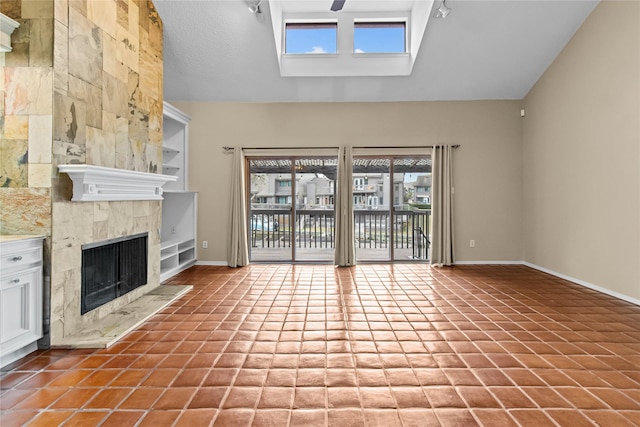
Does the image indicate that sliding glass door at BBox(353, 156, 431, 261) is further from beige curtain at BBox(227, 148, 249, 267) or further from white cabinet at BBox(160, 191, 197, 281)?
white cabinet at BBox(160, 191, 197, 281)

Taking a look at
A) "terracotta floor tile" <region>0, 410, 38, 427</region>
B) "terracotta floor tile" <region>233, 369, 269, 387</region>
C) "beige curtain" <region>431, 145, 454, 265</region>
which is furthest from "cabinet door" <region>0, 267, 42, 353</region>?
"beige curtain" <region>431, 145, 454, 265</region>

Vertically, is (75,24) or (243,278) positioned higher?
(75,24)

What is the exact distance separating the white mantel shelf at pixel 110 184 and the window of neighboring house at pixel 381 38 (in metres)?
3.56

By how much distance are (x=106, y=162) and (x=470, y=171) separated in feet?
17.3

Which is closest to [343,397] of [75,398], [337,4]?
[75,398]

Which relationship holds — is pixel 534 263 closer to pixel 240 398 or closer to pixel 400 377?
pixel 400 377

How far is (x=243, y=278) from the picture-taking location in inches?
173

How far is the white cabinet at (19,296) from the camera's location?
2023 millimetres

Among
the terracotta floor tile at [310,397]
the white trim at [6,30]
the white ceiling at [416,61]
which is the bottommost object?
the terracotta floor tile at [310,397]

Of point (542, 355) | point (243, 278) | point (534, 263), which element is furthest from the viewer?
point (534, 263)

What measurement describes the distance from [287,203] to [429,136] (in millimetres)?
2814

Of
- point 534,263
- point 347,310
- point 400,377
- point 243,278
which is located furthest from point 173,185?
point 534,263

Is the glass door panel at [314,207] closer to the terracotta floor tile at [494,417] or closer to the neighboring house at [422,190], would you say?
the neighboring house at [422,190]

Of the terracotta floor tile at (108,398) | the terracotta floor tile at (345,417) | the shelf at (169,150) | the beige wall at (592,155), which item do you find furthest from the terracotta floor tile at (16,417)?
the beige wall at (592,155)
